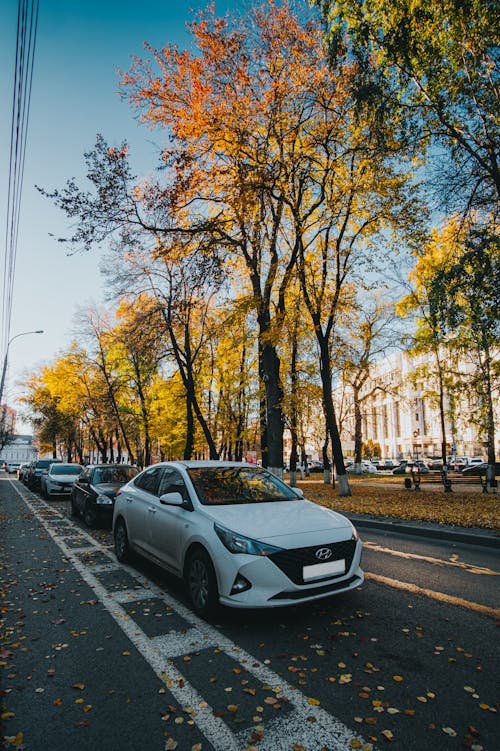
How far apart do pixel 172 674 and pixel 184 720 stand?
618 mm

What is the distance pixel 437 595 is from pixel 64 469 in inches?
727

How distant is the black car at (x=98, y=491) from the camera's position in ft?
34.7

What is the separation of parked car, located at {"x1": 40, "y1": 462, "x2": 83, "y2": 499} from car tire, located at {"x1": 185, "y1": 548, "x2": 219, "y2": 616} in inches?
622

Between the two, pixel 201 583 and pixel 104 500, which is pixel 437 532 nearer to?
pixel 201 583

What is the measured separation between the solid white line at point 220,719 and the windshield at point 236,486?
1233 millimetres

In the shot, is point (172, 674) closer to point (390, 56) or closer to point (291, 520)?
point (291, 520)

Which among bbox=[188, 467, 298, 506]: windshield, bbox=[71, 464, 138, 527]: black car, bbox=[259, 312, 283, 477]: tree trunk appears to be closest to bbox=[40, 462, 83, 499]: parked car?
bbox=[71, 464, 138, 527]: black car

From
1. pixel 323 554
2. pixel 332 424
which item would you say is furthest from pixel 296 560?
Result: pixel 332 424

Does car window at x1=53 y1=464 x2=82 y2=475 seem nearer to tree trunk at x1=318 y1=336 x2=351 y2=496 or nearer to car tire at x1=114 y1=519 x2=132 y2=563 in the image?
tree trunk at x1=318 y1=336 x2=351 y2=496

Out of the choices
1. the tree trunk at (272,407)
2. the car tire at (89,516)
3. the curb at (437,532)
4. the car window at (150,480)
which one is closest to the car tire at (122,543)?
the car window at (150,480)

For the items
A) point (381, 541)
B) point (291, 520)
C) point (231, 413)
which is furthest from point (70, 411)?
point (291, 520)

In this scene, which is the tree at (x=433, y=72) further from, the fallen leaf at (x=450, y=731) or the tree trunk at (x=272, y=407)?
the fallen leaf at (x=450, y=731)

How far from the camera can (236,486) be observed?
18.3 ft

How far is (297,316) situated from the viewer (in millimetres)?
18859
